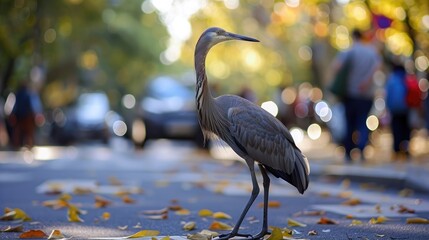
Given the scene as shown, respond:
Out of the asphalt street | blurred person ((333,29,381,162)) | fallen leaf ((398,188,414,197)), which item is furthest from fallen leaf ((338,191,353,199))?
blurred person ((333,29,381,162))

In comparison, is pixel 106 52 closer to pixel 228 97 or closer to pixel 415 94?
pixel 415 94

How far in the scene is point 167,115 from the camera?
2855 centimetres

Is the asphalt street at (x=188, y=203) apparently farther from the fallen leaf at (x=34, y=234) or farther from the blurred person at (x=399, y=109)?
the blurred person at (x=399, y=109)

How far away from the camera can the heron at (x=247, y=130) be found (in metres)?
8.05

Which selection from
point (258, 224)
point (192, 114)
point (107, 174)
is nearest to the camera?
point (258, 224)

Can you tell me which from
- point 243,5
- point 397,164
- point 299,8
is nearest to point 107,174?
point 397,164

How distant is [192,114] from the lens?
28281 mm

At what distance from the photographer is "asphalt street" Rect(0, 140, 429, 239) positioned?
897 centimetres

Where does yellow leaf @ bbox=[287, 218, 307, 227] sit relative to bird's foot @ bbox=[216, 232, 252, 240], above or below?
below

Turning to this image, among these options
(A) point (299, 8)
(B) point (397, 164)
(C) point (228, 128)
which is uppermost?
(A) point (299, 8)

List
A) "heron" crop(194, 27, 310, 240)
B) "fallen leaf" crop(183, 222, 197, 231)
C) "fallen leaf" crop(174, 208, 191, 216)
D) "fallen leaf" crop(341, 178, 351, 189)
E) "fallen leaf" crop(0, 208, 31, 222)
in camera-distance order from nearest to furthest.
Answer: "heron" crop(194, 27, 310, 240), "fallen leaf" crop(183, 222, 197, 231), "fallen leaf" crop(0, 208, 31, 222), "fallen leaf" crop(174, 208, 191, 216), "fallen leaf" crop(341, 178, 351, 189)

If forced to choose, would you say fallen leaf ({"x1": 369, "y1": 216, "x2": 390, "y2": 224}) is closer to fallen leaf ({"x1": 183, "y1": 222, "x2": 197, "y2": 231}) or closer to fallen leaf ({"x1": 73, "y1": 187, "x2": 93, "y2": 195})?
fallen leaf ({"x1": 183, "y1": 222, "x2": 197, "y2": 231})

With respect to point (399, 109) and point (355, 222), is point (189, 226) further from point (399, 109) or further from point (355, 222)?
point (399, 109)

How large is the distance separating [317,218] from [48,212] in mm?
2828
